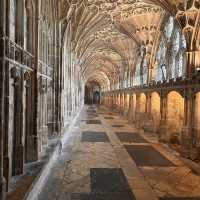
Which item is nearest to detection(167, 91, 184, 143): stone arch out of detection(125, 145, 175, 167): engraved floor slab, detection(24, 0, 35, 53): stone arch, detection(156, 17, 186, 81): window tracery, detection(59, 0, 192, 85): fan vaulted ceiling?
detection(156, 17, 186, 81): window tracery

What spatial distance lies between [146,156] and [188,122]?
3.85 m

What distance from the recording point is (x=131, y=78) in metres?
34.3

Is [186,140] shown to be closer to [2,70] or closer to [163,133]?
[163,133]

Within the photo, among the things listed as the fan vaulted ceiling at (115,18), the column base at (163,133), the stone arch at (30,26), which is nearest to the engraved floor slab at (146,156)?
the column base at (163,133)

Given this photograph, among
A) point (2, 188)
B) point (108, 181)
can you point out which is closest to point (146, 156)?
point (108, 181)

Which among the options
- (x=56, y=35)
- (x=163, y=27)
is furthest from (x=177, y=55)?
(x=56, y=35)

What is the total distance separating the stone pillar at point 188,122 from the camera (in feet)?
44.6

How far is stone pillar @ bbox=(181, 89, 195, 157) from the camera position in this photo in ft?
44.6

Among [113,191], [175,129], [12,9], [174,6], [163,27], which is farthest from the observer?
[163,27]

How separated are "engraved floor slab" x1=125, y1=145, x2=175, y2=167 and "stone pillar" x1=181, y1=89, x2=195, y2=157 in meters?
1.85

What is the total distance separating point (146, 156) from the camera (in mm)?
11438

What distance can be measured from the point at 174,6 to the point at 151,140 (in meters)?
8.05

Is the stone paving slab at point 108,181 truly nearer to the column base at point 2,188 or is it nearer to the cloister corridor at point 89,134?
the cloister corridor at point 89,134

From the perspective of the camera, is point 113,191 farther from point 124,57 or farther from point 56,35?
point 124,57
